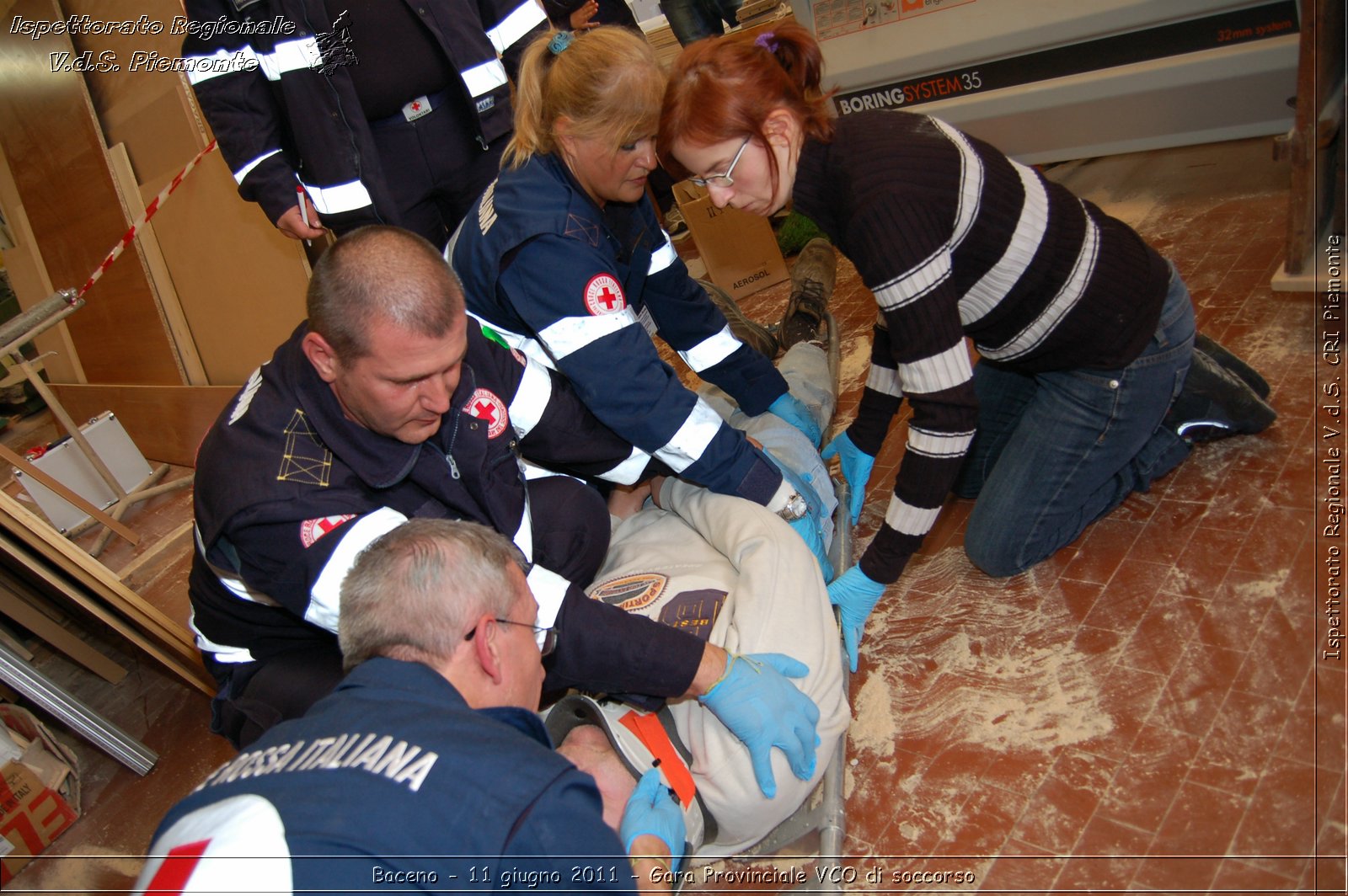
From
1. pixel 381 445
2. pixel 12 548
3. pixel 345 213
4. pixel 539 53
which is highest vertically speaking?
pixel 539 53

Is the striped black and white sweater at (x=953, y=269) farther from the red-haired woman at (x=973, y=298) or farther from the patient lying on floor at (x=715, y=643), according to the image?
the patient lying on floor at (x=715, y=643)

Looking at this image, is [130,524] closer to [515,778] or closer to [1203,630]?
[515,778]

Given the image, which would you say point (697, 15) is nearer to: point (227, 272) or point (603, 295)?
point (227, 272)

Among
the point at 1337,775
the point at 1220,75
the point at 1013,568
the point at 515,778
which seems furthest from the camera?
the point at 1220,75

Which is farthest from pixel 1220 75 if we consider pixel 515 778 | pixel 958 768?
pixel 515 778

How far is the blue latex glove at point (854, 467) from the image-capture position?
2.32 meters

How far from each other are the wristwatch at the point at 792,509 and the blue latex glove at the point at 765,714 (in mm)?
462

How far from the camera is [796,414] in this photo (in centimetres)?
245

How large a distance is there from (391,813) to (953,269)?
1.34 m

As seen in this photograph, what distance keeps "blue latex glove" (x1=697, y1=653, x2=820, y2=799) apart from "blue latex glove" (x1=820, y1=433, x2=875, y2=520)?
0.83m

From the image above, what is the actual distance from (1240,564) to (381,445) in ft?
5.48

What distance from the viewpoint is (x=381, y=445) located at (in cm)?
169

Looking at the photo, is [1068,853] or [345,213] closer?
[1068,853]

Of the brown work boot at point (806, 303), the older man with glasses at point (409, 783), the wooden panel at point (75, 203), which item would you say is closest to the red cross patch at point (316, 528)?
the older man with glasses at point (409, 783)
